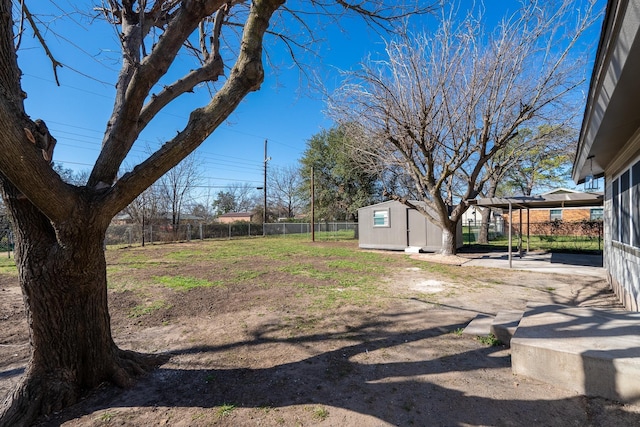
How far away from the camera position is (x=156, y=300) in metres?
5.46

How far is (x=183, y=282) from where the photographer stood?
7008mm

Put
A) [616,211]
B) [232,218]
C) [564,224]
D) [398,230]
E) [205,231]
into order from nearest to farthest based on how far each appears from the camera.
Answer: [616,211] → [398,230] → [564,224] → [205,231] → [232,218]

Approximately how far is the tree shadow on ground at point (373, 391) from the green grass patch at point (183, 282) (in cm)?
340

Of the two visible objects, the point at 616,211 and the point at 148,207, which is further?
the point at 148,207

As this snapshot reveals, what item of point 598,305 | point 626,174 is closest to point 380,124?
point 626,174

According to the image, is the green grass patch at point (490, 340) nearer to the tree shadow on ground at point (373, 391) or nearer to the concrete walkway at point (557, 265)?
the tree shadow on ground at point (373, 391)

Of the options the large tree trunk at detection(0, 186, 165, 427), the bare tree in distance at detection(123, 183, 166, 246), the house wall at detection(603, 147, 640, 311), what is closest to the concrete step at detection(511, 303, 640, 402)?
the house wall at detection(603, 147, 640, 311)

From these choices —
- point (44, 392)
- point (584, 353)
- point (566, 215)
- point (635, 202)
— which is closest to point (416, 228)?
point (635, 202)

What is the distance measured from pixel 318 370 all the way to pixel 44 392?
83.7 inches

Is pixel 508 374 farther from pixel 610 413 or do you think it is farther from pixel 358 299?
pixel 358 299

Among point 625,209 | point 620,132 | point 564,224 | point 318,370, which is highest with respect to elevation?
point 620,132

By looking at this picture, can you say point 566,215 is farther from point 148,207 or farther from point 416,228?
point 148,207

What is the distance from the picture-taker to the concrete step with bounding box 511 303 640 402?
2199 millimetres

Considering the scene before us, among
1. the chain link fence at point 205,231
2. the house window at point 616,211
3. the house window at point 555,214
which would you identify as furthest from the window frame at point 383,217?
the house window at point 555,214
